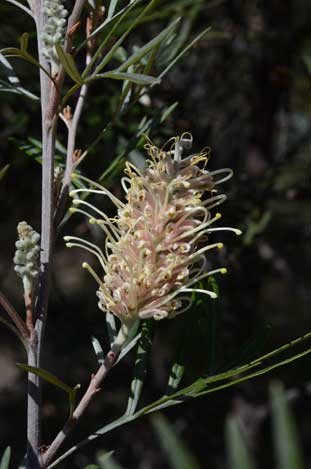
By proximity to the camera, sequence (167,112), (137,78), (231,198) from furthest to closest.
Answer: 1. (231,198)
2. (167,112)
3. (137,78)

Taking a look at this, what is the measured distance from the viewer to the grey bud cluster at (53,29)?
0.57 meters

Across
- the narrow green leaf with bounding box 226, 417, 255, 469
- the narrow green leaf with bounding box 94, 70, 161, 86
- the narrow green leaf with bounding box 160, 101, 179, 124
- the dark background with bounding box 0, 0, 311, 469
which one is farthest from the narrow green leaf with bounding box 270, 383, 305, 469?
the dark background with bounding box 0, 0, 311, 469

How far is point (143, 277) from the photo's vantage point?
583 millimetres

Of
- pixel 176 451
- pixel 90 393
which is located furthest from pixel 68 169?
pixel 176 451

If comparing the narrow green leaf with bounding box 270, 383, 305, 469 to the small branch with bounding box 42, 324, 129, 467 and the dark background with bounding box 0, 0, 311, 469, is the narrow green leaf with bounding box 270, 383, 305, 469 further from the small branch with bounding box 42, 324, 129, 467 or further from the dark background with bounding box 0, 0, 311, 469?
the dark background with bounding box 0, 0, 311, 469

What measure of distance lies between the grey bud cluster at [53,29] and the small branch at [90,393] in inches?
9.0

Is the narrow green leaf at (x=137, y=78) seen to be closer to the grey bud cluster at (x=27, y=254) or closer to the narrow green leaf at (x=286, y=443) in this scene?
the grey bud cluster at (x=27, y=254)

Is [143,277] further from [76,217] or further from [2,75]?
[76,217]

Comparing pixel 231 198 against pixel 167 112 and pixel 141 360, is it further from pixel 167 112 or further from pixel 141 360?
pixel 141 360

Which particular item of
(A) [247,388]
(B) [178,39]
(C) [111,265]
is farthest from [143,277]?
(A) [247,388]

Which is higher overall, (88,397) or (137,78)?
(137,78)

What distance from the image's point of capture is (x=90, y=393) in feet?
1.93

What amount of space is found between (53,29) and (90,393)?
0.97 feet

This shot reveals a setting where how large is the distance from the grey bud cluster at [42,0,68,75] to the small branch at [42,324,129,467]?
229 mm
